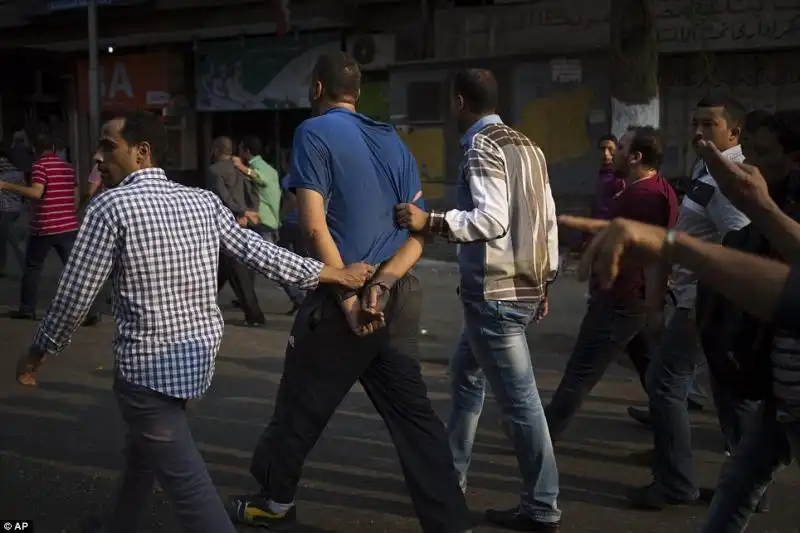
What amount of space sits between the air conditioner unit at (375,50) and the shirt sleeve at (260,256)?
1393 cm

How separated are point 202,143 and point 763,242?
709 inches

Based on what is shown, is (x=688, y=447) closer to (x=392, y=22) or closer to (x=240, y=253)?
(x=240, y=253)

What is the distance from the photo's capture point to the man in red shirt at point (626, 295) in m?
4.68

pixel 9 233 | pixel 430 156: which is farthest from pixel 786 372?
pixel 430 156

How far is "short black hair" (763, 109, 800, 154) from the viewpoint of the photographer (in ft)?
Result: 11.0

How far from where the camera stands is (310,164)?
12.2 feet

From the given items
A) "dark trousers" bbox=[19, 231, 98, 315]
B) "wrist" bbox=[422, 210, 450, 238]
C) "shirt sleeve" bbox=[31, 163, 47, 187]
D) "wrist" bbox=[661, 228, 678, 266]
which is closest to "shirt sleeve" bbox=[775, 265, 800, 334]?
"wrist" bbox=[661, 228, 678, 266]

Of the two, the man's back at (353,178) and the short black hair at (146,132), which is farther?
the man's back at (353,178)

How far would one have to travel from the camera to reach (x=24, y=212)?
42.7ft

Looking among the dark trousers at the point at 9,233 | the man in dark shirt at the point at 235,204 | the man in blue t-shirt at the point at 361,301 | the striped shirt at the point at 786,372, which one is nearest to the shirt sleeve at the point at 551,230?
the man in blue t-shirt at the point at 361,301

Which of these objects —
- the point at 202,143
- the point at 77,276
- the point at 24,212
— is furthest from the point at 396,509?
the point at 202,143

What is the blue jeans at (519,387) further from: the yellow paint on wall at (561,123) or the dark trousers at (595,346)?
the yellow paint on wall at (561,123)

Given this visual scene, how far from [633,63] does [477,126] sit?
240 inches

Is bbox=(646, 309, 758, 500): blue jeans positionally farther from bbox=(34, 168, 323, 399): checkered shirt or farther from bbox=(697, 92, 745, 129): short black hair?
bbox=(34, 168, 323, 399): checkered shirt
